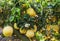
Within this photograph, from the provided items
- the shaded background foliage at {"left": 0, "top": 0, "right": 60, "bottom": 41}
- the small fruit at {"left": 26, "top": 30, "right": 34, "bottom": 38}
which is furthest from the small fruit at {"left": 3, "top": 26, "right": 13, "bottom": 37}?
the small fruit at {"left": 26, "top": 30, "right": 34, "bottom": 38}

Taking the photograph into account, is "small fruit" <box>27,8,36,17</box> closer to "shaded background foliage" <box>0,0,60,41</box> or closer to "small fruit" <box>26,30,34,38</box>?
"shaded background foliage" <box>0,0,60,41</box>

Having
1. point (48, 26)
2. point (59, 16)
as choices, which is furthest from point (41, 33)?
point (59, 16)

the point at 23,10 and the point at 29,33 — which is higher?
the point at 23,10

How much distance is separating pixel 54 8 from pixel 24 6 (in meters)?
0.30

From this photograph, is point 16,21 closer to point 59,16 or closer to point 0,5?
point 0,5

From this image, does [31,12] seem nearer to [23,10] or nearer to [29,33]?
[23,10]

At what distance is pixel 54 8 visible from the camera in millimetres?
1879

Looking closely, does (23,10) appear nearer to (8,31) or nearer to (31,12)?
(31,12)

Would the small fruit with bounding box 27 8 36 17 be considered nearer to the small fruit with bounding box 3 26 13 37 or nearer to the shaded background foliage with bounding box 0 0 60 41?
the shaded background foliage with bounding box 0 0 60 41

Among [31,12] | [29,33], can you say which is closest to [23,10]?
[31,12]

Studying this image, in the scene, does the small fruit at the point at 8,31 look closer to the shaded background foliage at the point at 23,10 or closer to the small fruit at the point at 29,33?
the shaded background foliage at the point at 23,10

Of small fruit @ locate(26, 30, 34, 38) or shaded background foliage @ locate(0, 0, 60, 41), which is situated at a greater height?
shaded background foliage @ locate(0, 0, 60, 41)

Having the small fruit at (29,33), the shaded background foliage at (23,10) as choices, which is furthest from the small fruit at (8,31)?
the small fruit at (29,33)

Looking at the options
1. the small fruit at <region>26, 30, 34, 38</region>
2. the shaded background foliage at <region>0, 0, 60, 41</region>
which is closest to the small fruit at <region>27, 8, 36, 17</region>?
the shaded background foliage at <region>0, 0, 60, 41</region>
